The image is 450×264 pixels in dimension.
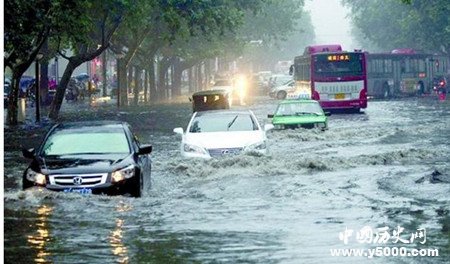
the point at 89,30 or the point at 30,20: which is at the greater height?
the point at 89,30

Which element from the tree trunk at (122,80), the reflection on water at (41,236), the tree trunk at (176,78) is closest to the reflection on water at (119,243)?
the reflection on water at (41,236)

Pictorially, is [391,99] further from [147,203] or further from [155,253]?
[155,253]

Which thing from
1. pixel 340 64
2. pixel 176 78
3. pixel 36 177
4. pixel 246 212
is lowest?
pixel 246 212

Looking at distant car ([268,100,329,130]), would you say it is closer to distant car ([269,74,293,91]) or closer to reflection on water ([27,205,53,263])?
reflection on water ([27,205,53,263])

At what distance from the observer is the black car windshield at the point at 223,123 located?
25.9 metres

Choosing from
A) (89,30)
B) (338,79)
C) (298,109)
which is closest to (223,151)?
(298,109)

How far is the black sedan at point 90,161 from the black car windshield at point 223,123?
621 cm

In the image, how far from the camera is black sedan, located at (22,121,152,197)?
1761 cm

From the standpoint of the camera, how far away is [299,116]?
124 ft

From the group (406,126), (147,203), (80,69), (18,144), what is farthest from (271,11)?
(147,203)

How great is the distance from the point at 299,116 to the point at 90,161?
20282mm

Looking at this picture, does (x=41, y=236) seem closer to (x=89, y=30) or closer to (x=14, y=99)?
(x=14, y=99)

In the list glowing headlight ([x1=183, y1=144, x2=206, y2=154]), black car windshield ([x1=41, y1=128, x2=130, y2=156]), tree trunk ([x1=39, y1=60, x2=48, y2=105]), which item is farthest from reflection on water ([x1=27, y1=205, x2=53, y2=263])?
tree trunk ([x1=39, y1=60, x2=48, y2=105])

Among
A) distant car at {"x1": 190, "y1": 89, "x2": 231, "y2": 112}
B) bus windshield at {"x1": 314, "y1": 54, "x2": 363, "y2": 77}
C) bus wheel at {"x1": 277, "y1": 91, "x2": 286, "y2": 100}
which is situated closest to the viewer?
distant car at {"x1": 190, "y1": 89, "x2": 231, "y2": 112}
